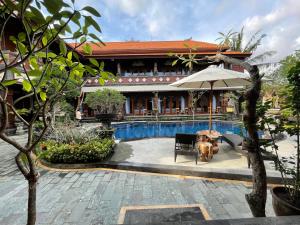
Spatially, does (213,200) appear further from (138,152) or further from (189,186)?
(138,152)

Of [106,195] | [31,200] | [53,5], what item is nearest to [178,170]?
[106,195]

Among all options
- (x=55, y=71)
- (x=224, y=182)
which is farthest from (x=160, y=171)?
(x=55, y=71)

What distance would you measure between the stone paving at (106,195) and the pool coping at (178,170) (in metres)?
0.16

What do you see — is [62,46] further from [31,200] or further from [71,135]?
[71,135]

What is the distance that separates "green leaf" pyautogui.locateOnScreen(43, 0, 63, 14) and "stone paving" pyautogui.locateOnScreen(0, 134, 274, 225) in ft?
9.14

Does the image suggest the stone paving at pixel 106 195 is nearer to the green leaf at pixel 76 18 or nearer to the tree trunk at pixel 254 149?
the tree trunk at pixel 254 149

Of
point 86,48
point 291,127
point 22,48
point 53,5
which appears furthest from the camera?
point 291,127

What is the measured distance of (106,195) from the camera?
3.47 metres

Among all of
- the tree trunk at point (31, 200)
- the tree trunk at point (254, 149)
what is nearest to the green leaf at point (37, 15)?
the tree trunk at point (31, 200)

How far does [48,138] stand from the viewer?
657 cm

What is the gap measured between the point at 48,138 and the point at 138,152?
3.29m

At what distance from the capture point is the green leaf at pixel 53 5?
2.23ft

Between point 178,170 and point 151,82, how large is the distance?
16.0 metres

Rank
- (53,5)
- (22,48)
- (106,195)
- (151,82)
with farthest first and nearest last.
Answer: (151,82), (106,195), (22,48), (53,5)
